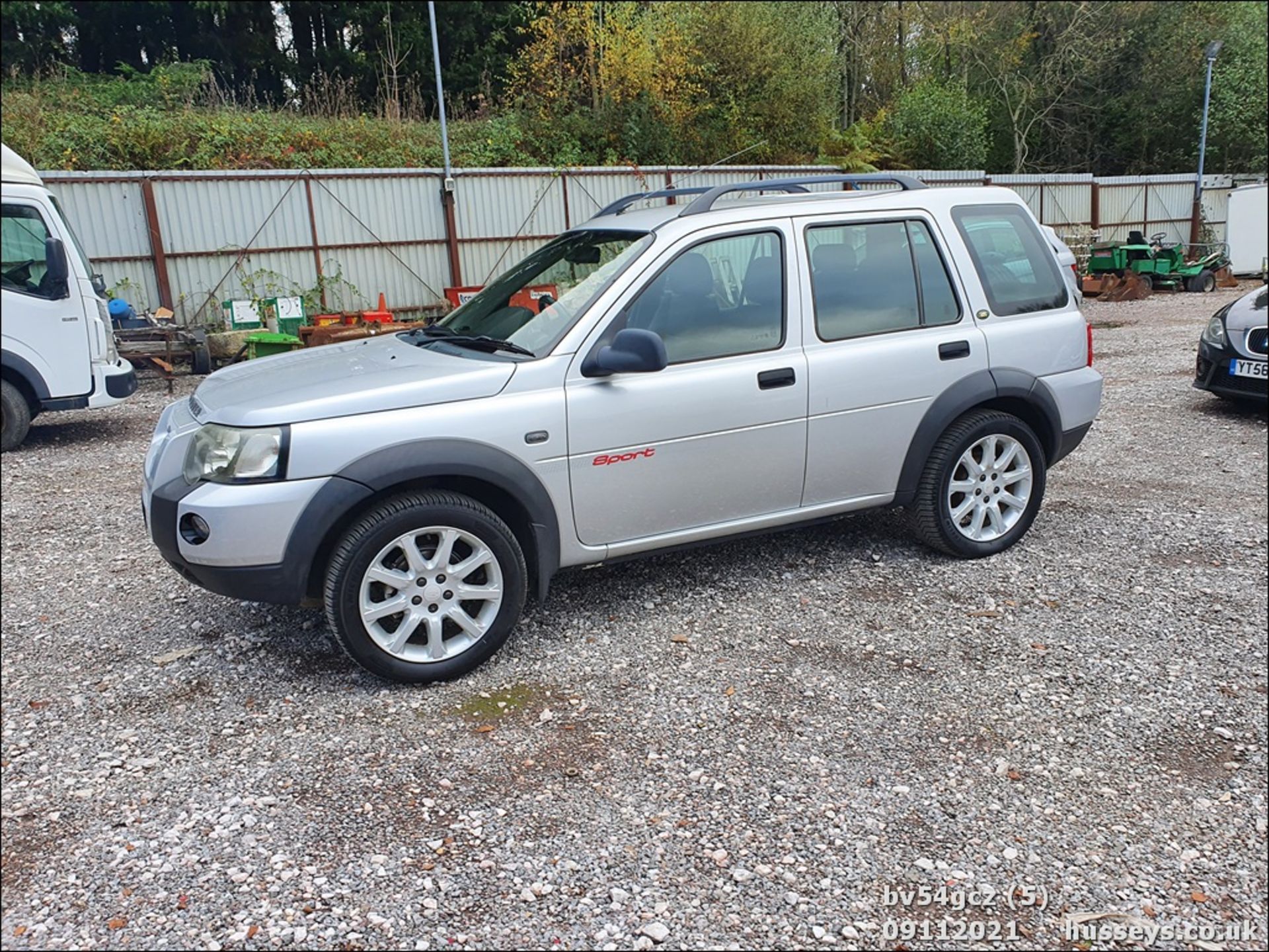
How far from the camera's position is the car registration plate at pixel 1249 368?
7984 mm

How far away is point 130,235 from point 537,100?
462 inches

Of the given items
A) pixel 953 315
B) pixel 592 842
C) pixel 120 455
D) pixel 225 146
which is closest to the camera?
pixel 592 842

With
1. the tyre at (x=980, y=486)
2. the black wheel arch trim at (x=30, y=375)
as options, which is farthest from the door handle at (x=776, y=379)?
the black wheel arch trim at (x=30, y=375)

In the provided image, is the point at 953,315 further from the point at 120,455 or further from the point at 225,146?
the point at 225,146

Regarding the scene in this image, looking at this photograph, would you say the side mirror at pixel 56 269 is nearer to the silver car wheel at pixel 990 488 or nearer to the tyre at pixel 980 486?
the tyre at pixel 980 486

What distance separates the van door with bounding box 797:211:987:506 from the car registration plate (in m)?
4.47

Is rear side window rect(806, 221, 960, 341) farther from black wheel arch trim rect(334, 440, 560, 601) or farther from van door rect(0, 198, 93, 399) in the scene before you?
van door rect(0, 198, 93, 399)

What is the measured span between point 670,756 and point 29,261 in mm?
6668

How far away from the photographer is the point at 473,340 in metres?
4.48

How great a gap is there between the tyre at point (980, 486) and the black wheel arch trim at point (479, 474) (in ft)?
6.55

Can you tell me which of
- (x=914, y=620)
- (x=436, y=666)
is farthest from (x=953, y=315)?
(x=436, y=666)

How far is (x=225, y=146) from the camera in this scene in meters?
17.1

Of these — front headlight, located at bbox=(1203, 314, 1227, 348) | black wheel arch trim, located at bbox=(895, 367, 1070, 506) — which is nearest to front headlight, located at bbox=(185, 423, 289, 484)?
black wheel arch trim, located at bbox=(895, 367, 1070, 506)

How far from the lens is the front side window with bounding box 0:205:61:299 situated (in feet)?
22.7
